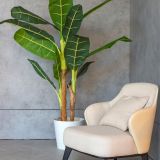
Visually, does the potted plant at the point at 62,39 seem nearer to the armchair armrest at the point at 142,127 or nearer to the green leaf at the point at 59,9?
the green leaf at the point at 59,9

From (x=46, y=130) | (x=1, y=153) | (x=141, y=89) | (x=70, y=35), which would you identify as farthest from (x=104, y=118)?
(x=46, y=130)

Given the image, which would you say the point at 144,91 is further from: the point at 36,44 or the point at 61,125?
the point at 36,44

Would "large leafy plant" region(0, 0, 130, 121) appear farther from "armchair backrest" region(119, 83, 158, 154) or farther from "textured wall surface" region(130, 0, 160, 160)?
"armchair backrest" region(119, 83, 158, 154)

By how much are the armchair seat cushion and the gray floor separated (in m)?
0.77

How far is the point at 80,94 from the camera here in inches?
192

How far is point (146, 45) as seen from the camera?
4090 millimetres

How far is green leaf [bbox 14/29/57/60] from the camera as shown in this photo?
4.13m

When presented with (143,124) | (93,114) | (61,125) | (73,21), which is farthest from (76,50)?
(143,124)

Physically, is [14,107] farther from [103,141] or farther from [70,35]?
[103,141]

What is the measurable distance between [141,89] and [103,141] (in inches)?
31.5

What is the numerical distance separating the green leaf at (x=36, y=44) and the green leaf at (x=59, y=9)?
25 cm

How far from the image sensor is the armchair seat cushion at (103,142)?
9.78ft

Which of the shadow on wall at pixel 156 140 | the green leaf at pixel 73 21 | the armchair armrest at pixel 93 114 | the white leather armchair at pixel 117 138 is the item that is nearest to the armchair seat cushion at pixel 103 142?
the white leather armchair at pixel 117 138

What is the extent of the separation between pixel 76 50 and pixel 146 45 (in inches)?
29.4
